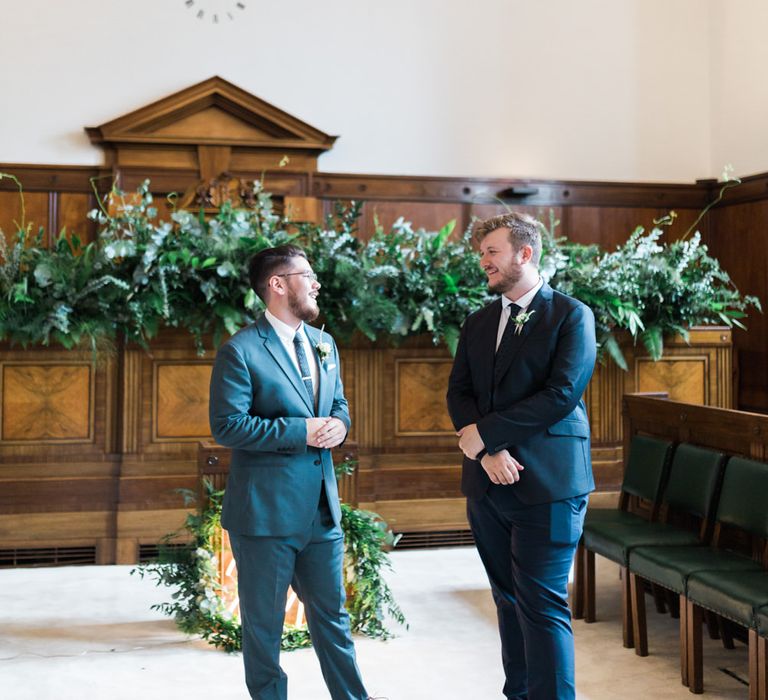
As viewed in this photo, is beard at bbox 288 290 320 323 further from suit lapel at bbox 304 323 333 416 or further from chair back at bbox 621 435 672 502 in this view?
chair back at bbox 621 435 672 502

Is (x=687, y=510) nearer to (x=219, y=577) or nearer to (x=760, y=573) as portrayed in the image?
(x=760, y=573)

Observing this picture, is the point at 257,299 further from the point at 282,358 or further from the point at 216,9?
the point at 216,9

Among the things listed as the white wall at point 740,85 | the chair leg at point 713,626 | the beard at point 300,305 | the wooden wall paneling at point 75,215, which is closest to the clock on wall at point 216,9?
the wooden wall paneling at point 75,215

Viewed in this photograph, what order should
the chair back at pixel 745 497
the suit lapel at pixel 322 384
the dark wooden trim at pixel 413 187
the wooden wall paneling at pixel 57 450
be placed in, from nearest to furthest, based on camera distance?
1. the suit lapel at pixel 322 384
2. the chair back at pixel 745 497
3. the wooden wall paneling at pixel 57 450
4. the dark wooden trim at pixel 413 187

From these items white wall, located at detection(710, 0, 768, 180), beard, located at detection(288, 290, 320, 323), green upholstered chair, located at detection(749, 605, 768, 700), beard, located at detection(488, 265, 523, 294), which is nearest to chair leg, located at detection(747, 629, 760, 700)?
green upholstered chair, located at detection(749, 605, 768, 700)

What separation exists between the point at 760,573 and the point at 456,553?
107 inches

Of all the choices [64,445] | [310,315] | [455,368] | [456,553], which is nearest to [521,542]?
[455,368]

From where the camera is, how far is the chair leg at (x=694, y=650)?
3.83 metres

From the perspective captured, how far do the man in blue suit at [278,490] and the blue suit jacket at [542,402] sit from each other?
1.73 ft

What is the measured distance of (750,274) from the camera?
962 centimetres

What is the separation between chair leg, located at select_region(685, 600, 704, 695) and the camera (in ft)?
12.6

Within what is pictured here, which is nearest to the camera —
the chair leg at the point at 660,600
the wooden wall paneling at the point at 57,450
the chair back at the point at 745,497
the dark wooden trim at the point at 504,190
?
the chair back at the point at 745,497

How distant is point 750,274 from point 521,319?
718 cm

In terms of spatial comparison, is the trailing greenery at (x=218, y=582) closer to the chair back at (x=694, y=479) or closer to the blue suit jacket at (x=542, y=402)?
the blue suit jacket at (x=542, y=402)
